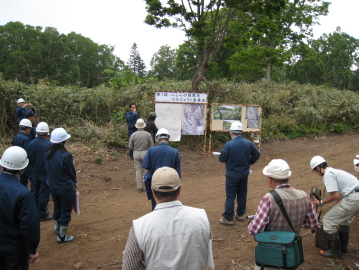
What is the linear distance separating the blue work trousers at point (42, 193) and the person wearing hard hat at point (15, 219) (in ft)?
9.09

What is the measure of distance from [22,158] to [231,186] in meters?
3.79

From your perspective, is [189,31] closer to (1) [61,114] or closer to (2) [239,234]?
(1) [61,114]

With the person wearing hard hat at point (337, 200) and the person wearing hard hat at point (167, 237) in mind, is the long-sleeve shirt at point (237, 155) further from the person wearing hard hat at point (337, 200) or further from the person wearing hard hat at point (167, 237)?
the person wearing hard hat at point (167, 237)

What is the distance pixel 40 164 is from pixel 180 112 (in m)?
6.21

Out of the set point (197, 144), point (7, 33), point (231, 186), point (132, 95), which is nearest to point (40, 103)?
point (132, 95)

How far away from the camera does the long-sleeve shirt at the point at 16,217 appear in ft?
9.43

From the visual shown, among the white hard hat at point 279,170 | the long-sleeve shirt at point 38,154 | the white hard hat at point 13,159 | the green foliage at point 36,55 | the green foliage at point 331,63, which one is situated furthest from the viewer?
the green foliage at point 331,63

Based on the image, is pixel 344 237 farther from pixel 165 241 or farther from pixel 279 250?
pixel 165 241

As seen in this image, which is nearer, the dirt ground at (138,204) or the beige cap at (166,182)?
the beige cap at (166,182)

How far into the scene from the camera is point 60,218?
480cm

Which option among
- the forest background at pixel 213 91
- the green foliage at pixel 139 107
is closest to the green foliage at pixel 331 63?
the forest background at pixel 213 91

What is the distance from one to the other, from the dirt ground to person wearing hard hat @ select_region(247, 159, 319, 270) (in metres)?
1.53

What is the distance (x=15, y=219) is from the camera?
9.62ft

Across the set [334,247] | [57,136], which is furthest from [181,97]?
[334,247]
